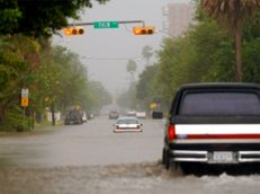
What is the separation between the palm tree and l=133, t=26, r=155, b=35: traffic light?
32.1 feet

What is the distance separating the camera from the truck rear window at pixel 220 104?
1614 centimetres

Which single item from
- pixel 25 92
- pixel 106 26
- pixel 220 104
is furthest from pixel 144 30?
pixel 220 104

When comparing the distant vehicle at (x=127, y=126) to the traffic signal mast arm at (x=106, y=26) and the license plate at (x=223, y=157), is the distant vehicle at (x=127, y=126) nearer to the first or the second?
the traffic signal mast arm at (x=106, y=26)

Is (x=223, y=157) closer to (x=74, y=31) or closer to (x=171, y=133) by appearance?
(x=171, y=133)

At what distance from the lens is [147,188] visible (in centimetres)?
1480

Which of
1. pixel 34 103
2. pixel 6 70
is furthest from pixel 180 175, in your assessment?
pixel 34 103

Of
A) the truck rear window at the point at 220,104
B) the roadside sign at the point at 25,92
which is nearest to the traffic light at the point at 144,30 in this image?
the roadside sign at the point at 25,92

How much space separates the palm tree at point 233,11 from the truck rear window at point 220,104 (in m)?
37.3

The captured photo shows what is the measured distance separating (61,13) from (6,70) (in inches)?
602

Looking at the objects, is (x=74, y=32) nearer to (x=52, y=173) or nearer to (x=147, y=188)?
(x=52, y=173)

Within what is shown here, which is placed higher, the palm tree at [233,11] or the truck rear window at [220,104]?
the palm tree at [233,11]

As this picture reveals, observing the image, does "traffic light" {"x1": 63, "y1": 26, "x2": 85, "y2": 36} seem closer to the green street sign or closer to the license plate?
the green street sign

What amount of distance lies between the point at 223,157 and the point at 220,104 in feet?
3.80

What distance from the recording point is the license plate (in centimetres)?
1561
